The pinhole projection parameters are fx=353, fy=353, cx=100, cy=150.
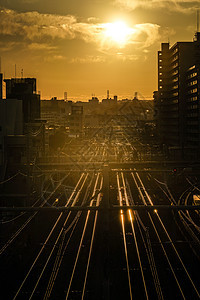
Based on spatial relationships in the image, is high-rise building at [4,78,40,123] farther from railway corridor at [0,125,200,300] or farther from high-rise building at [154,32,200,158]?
railway corridor at [0,125,200,300]

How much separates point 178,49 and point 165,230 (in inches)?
788

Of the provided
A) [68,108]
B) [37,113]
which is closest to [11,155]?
[37,113]

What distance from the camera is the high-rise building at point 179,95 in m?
22.0

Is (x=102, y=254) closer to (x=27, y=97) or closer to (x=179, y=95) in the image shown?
(x=27, y=97)

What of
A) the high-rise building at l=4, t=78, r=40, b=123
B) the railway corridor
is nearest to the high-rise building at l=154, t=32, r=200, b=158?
the high-rise building at l=4, t=78, r=40, b=123

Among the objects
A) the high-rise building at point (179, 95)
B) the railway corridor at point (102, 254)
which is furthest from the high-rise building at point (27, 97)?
the railway corridor at point (102, 254)

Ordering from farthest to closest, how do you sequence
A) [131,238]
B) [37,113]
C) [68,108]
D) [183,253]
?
1. [68,108]
2. [37,113]
3. [131,238]
4. [183,253]

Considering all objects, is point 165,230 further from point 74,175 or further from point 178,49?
point 178,49

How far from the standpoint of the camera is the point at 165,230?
721cm

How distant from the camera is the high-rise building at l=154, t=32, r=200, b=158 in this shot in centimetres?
2203

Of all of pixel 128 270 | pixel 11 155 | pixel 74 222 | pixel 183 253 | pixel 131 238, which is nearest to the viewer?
pixel 128 270

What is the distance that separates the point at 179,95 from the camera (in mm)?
24484

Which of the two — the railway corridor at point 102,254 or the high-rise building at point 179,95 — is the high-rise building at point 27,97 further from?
the railway corridor at point 102,254

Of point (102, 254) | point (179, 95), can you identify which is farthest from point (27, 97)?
→ point (102, 254)
